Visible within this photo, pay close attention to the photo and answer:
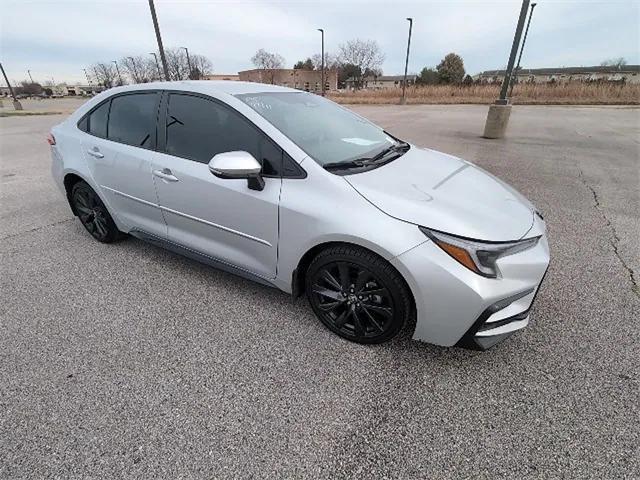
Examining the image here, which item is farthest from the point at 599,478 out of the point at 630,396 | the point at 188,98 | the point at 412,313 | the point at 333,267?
the point at 188,98

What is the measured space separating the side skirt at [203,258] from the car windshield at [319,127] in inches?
37.6

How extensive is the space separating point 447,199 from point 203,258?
6.01 ft

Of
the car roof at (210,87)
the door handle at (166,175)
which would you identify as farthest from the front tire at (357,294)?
the car roof at (210,87)

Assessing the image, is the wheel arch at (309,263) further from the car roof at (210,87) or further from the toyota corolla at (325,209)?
the car roof at (210,87)

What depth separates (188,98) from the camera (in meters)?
2.68

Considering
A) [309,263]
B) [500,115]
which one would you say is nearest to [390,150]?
[309,263]

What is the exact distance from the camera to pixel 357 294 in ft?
7.05

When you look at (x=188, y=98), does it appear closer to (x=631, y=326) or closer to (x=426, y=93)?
(x=631, y=326)

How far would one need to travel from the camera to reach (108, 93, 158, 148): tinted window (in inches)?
112

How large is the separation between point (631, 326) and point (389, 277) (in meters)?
1.87

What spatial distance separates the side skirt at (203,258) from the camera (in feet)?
8.36

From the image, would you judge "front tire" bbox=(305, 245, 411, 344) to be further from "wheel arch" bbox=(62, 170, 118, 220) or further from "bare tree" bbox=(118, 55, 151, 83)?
"bare tree" bbox=(118, 55, 151, 83)

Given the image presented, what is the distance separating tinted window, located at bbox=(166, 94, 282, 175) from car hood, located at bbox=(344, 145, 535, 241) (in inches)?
22.8

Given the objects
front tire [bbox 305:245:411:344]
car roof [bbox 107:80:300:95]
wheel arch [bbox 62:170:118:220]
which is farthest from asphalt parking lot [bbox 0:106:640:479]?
car roof [bbox 107:80:300:95]
